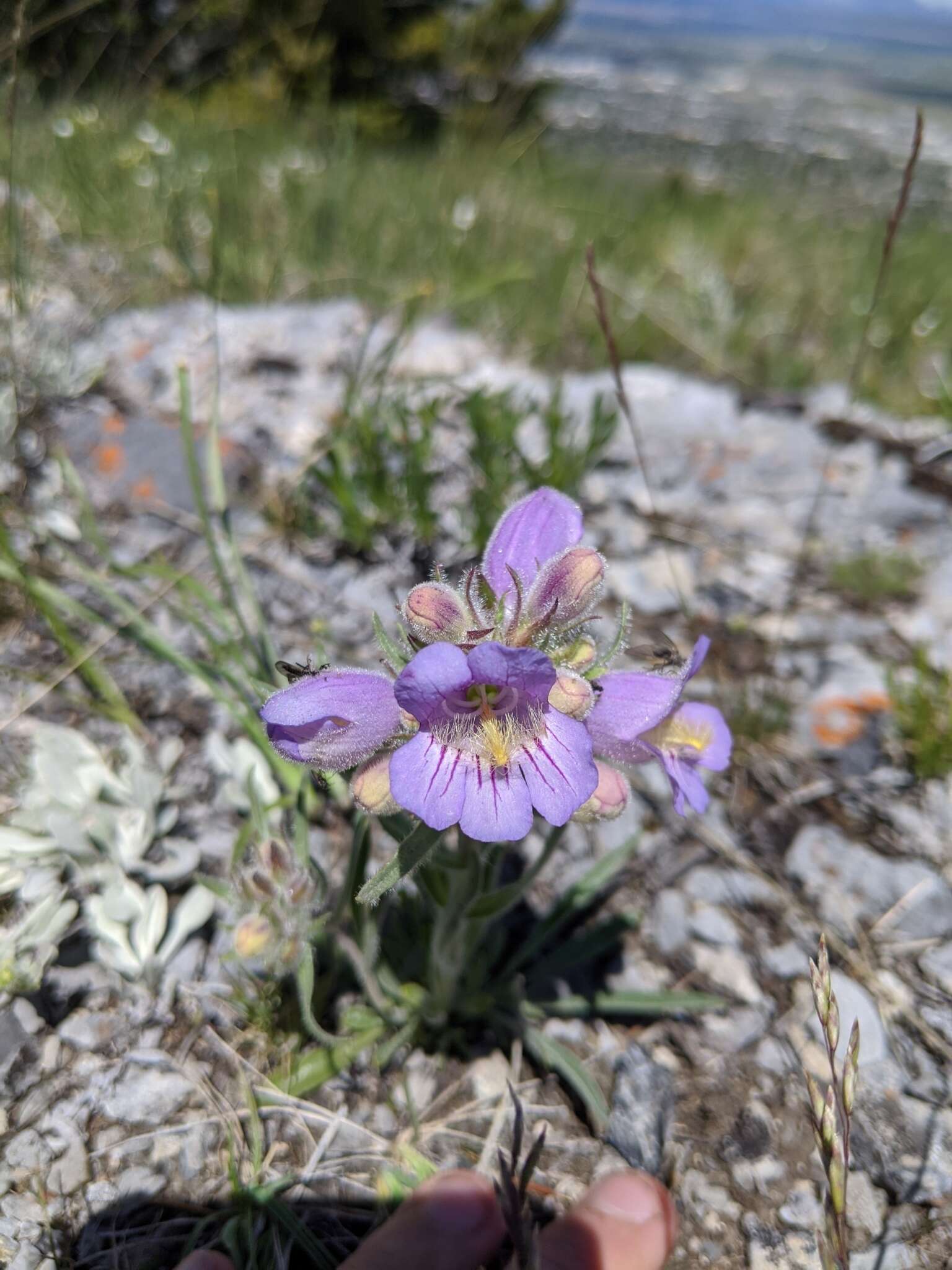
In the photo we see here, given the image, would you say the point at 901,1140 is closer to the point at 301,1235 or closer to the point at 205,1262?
the point at 301,1235

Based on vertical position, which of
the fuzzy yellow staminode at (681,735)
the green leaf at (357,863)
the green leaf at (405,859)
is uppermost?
the fuzzy yellow staminode at (681,735)

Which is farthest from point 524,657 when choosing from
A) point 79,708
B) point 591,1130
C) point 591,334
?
point 591,334

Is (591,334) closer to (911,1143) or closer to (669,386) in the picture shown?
(669,386)

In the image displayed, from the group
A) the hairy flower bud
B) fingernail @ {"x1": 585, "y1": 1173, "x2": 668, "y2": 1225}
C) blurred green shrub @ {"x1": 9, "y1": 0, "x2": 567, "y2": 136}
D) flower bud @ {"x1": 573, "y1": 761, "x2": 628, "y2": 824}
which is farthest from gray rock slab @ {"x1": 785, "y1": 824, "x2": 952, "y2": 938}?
blurred green shrub @ {"x1": 9, "y1": 0, "x2": 567, "y2": 136}

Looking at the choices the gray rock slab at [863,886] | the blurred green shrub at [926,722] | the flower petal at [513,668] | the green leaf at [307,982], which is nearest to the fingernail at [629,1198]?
the green leaf at [307,982]

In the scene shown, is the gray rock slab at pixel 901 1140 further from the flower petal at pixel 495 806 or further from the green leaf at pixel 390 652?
the green leaf at pixel 390 652

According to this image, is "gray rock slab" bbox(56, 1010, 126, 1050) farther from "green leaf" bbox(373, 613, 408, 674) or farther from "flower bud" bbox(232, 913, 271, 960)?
"green leaf" bbox(373, 613, 408, 674)

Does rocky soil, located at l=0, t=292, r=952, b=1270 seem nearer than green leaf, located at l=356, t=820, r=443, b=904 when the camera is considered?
No
